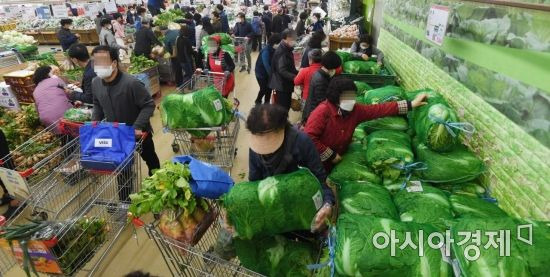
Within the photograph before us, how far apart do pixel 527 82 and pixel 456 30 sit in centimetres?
120

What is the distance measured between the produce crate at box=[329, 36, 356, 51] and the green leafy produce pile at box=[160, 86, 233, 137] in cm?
517

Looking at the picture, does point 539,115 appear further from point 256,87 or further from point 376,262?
point 256,87

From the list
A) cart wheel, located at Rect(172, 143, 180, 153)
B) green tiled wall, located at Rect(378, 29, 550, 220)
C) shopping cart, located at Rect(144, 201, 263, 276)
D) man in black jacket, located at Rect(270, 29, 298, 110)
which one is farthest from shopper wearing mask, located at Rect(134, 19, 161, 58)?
green tiled wall, located at Rect(378, 29, 550, 220)

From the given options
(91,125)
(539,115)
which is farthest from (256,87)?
(539,115)

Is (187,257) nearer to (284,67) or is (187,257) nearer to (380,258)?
(380,258)

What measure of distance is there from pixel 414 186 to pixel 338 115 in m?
0.82

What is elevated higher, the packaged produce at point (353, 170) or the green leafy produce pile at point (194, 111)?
the green leafy produce pile at point (194, 111)

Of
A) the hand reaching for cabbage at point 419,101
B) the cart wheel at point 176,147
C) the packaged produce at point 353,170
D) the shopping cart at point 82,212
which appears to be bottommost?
the cart wheel at point 176,147

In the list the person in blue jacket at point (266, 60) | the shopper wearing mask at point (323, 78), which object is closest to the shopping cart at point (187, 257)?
the shopper wearing mask at point (323, 78)

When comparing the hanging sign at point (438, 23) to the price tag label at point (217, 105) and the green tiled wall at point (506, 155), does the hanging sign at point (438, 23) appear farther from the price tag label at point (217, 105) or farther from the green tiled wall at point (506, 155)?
the price tag label at point (217, 105)

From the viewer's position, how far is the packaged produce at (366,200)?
2.12 metres

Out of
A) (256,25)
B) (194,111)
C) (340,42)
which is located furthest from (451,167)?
(256,25)

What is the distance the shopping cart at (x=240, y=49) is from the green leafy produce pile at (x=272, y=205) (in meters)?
7.55

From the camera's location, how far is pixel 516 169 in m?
2.08
